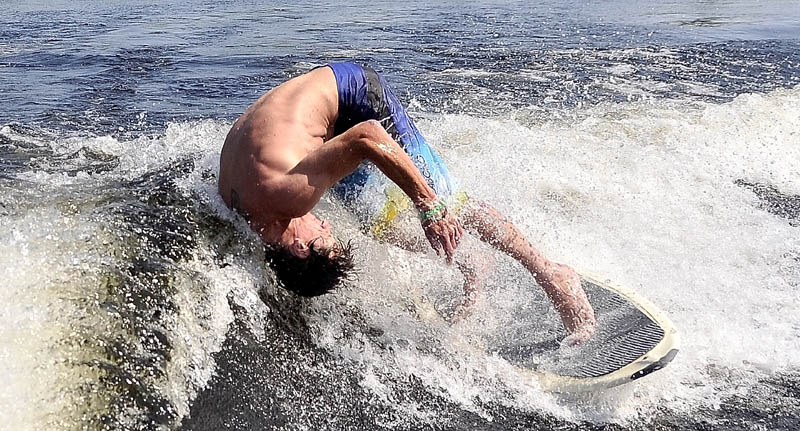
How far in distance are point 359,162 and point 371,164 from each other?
0.85m

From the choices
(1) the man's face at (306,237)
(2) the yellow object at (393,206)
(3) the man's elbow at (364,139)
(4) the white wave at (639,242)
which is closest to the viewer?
(3) the man's elbow at (364,139)

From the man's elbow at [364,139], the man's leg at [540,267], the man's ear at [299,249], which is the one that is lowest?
the man's leg at [540,267]

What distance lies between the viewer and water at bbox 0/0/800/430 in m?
3.10

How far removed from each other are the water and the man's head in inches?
8.8

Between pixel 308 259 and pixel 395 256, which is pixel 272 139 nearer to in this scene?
pixel 308 259

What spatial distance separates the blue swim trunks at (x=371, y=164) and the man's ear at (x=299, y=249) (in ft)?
2.40

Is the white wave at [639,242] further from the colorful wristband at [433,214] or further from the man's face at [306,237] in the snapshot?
the colorful wristband at [433,214]

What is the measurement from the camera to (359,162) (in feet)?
10.9

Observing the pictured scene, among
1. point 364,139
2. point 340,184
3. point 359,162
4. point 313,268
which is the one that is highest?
point 364,139

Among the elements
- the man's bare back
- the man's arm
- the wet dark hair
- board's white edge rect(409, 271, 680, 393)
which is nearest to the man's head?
the wet dark hair

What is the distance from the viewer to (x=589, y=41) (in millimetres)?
13688

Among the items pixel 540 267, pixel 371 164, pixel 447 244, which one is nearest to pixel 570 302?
pixel 540 267

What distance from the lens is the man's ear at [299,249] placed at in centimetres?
352

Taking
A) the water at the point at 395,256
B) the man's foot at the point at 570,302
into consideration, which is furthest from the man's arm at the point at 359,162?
the man's foot at the point at 570,302
